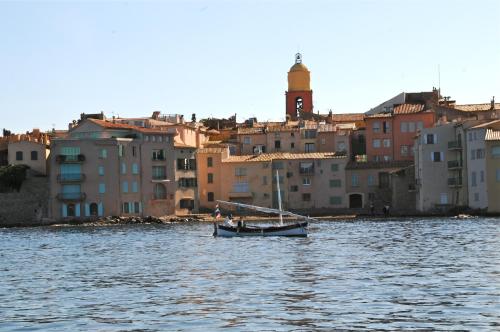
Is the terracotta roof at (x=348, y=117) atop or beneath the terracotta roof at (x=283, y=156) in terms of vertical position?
atop

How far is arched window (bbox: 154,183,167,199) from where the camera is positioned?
12531cm

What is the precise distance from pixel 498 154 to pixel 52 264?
2347 inches

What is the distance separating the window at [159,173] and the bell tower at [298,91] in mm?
42248

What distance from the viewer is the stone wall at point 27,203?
12538cm

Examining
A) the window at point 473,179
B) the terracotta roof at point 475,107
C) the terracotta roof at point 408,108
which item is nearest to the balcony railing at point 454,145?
the window at point 473,179

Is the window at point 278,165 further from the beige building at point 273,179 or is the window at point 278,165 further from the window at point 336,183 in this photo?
the window at point 336,183

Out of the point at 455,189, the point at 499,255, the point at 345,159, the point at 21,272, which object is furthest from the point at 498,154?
the point at 21,272

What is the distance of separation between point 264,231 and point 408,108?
2113 inches

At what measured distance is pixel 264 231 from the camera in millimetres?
83750

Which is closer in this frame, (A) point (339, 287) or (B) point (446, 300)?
(B) point (446, 300)

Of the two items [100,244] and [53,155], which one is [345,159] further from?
[100,244]

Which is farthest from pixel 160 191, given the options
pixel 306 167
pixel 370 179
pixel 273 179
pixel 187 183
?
pixel 370 179

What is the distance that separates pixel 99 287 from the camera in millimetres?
43781

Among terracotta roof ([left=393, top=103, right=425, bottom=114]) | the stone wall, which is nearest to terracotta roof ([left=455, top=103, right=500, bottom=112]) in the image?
terracotta roof ([left=393, top=103, right=425, bottom=114])
